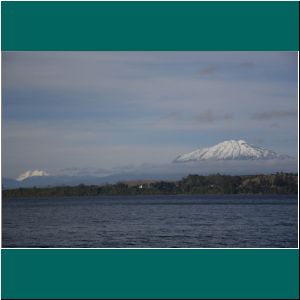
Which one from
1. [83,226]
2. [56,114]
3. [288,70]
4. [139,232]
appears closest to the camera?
[288,70]

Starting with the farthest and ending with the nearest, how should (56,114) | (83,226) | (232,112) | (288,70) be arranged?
(232,112) → (56,114) → (83,226) → (288,70)

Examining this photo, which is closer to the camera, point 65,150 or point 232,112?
point 65,150

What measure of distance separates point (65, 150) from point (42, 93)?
11451mm

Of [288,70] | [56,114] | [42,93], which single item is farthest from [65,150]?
[288,70]

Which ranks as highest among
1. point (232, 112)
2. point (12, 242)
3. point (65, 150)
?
point (232, 112)

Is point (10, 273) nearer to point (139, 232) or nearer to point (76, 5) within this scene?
point (76, 5)

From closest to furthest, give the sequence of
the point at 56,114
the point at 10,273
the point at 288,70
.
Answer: the point at 10,273 → the point at 288,70 → the point at 56,114

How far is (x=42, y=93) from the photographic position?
27344 mm

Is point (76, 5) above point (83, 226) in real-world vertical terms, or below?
above

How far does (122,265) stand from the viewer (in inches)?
443

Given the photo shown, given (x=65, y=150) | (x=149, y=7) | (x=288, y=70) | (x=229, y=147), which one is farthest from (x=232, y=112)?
(x=149, y=7)

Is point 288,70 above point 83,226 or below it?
above

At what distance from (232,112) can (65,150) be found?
37.3 feet

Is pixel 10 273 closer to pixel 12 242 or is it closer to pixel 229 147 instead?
pixel 12 242
